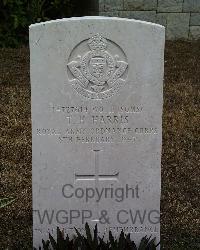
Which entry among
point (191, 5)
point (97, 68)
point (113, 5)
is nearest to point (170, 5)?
point (191, 5)

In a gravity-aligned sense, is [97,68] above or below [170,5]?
below

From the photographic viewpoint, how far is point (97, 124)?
10.6 feet

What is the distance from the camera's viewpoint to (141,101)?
322cm

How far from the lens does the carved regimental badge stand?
3119 millimetres

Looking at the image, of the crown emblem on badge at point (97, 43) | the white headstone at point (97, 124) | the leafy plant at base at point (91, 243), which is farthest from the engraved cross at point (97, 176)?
the crown emblem on badge at point (97, 43)

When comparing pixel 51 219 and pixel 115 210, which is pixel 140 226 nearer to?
pixel 115 210

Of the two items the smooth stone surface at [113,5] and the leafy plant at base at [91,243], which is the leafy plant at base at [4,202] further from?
the smooth stone surface at [113,5]

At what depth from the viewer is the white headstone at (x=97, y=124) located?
122 inches

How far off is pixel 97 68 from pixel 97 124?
0.32 meters

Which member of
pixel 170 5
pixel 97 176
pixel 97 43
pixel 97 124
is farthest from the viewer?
pixel 170 5

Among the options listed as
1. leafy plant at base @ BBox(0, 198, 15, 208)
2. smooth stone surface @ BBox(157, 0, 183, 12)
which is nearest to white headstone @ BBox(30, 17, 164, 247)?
leafy plant at base @ BBox(0, 198, 15, 208)

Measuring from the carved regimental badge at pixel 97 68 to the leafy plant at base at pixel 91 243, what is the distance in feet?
2.66

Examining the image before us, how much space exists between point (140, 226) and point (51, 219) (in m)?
0.53

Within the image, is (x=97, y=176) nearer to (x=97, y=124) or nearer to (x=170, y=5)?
(x=97, y=124)
